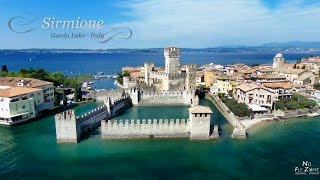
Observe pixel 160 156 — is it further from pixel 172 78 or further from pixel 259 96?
pixel 172 78

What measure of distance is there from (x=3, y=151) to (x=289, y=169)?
73.1ft

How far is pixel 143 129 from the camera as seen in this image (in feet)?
90.2

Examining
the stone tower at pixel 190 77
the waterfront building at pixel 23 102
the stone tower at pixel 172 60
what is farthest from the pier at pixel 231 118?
the waterfront building at pixel 23 102

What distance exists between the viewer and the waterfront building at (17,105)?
3291cm

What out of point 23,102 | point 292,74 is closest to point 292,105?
point 292,74

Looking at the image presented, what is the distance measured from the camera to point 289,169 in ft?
69.9

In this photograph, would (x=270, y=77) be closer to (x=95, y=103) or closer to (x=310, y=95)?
(x=310, y=95)

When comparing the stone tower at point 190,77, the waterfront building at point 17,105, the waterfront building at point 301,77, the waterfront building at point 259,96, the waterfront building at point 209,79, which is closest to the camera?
the waterfront building at point 17,105

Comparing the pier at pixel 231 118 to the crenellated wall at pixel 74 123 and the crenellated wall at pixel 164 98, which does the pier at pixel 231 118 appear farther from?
the crenellated wall at pixel 74 123

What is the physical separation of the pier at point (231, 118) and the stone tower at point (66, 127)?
14119mm

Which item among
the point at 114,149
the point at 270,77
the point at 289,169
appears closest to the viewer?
the point at 289,169

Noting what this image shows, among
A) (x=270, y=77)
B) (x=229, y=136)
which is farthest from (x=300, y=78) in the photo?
(x=229, y=136)

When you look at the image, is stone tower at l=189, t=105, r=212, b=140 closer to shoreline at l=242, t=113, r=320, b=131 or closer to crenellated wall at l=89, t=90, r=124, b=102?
shoreline at l=242, t=113, r=320, b=131

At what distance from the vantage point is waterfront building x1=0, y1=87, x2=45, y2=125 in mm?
32906
